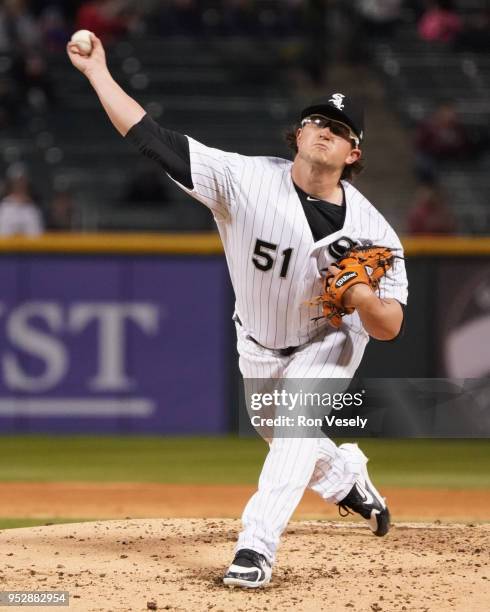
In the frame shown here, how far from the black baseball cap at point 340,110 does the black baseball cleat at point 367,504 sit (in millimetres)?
1443

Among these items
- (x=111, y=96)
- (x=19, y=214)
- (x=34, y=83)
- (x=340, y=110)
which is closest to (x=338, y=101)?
A: (x=340, y=110)

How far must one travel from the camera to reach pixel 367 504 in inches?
201

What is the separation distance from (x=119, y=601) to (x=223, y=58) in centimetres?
1042

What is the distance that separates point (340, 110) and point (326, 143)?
124mm

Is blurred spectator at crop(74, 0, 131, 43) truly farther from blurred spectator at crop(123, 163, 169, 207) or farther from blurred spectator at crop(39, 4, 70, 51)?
blurred spectator at crop(123, 163, 169, 207)

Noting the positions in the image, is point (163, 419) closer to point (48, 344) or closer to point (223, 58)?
point (48, 344)

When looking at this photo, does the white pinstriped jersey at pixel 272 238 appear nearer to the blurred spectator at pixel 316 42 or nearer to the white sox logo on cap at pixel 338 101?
the white sox logo on cap at pixel 338 101

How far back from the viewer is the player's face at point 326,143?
4.39 meters

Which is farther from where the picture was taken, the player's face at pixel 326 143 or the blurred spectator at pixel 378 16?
the blurred spectator at pixel 378 16

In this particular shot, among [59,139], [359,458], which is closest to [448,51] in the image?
[59,139]

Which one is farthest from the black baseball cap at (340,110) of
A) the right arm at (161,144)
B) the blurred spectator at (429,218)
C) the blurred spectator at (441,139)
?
the blurred spectator at (441,139)

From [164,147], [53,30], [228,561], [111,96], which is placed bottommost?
[228,561]

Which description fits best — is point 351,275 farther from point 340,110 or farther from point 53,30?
point 53,30

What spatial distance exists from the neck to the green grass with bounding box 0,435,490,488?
3.39 meters
